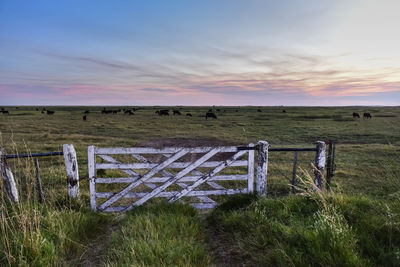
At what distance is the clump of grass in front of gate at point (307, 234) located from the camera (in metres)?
3.13

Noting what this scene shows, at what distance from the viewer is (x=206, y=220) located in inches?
206

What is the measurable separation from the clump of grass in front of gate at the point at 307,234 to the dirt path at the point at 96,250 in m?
1.93

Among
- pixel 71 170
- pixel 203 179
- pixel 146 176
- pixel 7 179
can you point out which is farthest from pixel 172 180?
pixel 7 179

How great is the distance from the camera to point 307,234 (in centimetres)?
347

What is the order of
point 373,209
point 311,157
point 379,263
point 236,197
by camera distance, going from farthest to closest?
point 311,157 < point 236,197 < point 373,209 < point 379,263

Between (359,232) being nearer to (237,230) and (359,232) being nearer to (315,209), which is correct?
(315,209)

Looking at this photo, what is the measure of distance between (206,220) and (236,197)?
104 cm

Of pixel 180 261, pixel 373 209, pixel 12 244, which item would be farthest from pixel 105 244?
pixel 373 209

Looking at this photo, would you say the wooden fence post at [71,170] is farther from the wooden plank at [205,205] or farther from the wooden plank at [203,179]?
the wooden plank at [205,205]

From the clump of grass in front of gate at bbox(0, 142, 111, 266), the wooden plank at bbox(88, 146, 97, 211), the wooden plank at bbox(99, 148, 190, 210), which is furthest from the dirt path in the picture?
the wooden plank at bbox(88, 146, 97, 211)

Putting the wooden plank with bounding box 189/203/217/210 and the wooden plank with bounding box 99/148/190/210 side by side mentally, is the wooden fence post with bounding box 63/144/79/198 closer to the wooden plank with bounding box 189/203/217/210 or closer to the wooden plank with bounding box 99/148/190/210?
the wooden plank with bounding box 99/148/190/210

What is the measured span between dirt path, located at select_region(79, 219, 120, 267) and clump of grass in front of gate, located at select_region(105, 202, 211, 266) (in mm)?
196

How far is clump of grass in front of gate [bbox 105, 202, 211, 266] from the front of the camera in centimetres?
322

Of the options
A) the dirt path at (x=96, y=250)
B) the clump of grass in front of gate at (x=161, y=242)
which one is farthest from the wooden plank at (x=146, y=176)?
the dirt path at (x=96, y=250)
